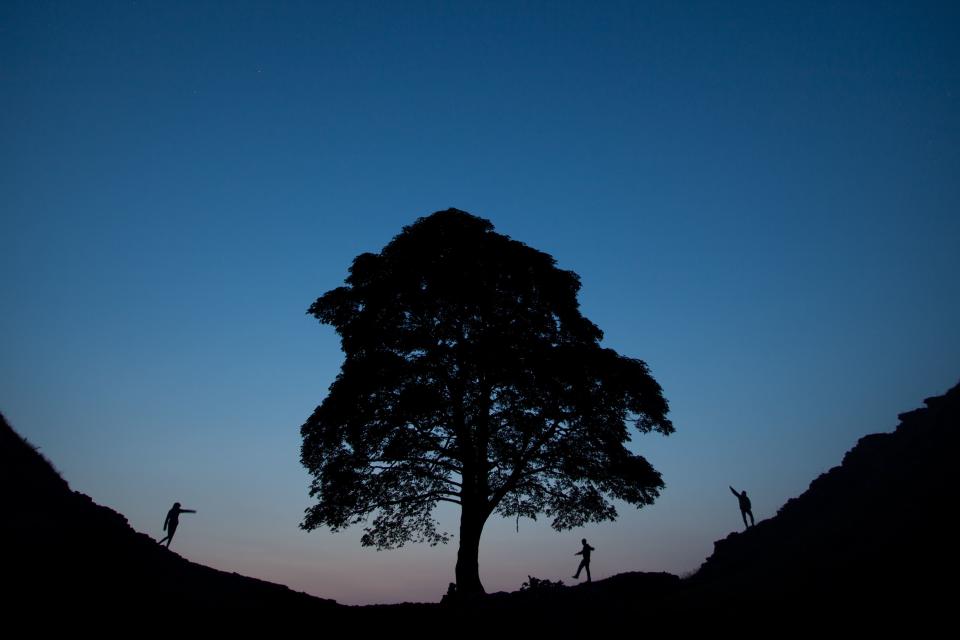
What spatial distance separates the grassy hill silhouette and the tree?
3806 mm

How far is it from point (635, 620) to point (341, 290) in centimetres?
1580

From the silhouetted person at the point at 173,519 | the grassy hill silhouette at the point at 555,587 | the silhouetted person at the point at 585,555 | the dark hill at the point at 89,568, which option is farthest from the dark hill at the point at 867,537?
the silhouetted person at the point at 173,519

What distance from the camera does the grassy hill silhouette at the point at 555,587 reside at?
1044 centimetres

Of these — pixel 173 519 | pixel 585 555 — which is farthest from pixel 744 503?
pixel 173 519

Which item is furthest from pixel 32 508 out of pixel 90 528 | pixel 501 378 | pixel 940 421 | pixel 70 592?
pixel 940 421

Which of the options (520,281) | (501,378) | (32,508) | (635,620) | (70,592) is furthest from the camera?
(520,281)

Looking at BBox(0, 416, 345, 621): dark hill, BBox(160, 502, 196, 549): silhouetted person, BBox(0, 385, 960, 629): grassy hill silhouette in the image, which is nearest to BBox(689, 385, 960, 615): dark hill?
BBox(0, 385, 960, 629): grassy hill silhouette

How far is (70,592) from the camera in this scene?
1042 cm

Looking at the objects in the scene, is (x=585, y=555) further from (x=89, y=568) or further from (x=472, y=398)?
(x=89, y=568)

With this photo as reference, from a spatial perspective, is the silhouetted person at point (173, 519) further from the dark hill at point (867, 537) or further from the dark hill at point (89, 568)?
the dark hill at point (867, 537)

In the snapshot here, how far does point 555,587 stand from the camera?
1792 centimetres

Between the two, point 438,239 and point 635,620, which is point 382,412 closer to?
point 438,239

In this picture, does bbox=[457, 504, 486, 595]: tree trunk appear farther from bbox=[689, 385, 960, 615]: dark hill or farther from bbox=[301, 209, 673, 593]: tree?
bbox=[689, 385, 960, 615]: dark hill

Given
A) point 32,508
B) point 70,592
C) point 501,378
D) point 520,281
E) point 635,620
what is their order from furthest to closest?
1. point 520,281
2. point 501,378
3. point 32,508
4. point 635,620
5. point 70,592
